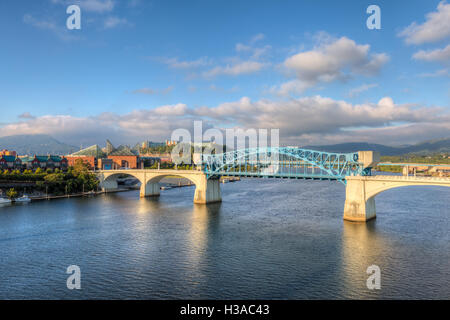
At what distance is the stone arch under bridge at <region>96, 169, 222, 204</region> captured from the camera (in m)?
64.1

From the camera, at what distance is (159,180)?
254ft

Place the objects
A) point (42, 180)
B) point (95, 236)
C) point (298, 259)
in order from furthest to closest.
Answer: point (42, 180)
point (95, 236)
point (298, 259)

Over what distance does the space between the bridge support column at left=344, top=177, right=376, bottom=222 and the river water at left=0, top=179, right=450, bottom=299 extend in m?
1.72

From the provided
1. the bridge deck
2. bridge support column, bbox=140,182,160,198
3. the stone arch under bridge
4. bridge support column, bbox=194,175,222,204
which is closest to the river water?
the bridge deck

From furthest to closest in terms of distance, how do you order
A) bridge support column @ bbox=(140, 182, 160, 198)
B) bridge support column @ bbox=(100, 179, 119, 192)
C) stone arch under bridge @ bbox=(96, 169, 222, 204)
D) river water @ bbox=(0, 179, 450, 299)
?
bridge support column @ bbox=(100, 179, 119, 192), bridge support column @ bbox=(140, 182, 160, 198), stone arch under bridge @ bbox=(96, 169, 222, 204), river water @ bbox=(0, 179, 450, 299)

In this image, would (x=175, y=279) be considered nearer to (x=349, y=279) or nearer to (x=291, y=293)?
(x=291, y=293)

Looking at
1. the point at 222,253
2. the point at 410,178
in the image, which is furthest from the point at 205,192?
the point at 410,178

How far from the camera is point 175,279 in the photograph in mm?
25062

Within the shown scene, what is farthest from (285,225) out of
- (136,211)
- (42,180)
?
(42,180)

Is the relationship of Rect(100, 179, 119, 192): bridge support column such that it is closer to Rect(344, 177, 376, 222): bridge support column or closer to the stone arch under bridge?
the stone arch under bridge

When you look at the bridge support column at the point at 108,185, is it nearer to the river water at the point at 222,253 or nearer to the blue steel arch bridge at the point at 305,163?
the river water at the point at 222,253

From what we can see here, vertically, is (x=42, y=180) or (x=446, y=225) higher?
(x=42, y=180)

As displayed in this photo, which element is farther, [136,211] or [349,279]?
[136,211]

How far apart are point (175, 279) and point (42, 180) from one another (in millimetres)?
64850
